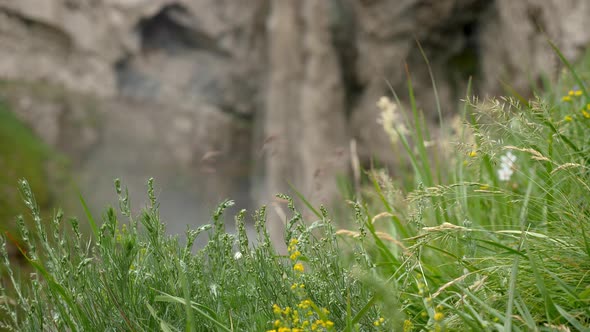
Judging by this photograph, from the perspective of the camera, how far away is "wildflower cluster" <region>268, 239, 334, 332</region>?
1.23 meters

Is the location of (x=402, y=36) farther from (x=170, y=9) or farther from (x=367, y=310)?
(x=367, y=310)

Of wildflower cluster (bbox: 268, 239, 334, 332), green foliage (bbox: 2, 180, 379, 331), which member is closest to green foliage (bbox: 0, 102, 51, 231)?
green foliage (bbox: 2, 180, 379, 331)

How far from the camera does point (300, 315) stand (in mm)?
1352

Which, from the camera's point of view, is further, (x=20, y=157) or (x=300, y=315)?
(x=20, y=157)

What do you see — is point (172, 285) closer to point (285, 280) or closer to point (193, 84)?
point (285, 280)

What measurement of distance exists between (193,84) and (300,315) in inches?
388

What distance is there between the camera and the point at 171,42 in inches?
422

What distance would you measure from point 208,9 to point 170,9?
23.9 inches

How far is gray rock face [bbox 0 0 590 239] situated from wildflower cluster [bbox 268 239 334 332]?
21.4 ft

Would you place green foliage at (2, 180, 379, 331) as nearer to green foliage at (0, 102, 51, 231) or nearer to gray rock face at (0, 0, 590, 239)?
gray rock face at (0, 0, 590, 239)

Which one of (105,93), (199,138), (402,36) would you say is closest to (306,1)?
(402,36)

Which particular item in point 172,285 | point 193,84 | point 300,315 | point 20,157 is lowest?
point 300,315

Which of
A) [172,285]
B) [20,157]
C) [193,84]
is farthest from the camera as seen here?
[193,84]

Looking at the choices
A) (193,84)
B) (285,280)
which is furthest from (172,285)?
(193,84)
